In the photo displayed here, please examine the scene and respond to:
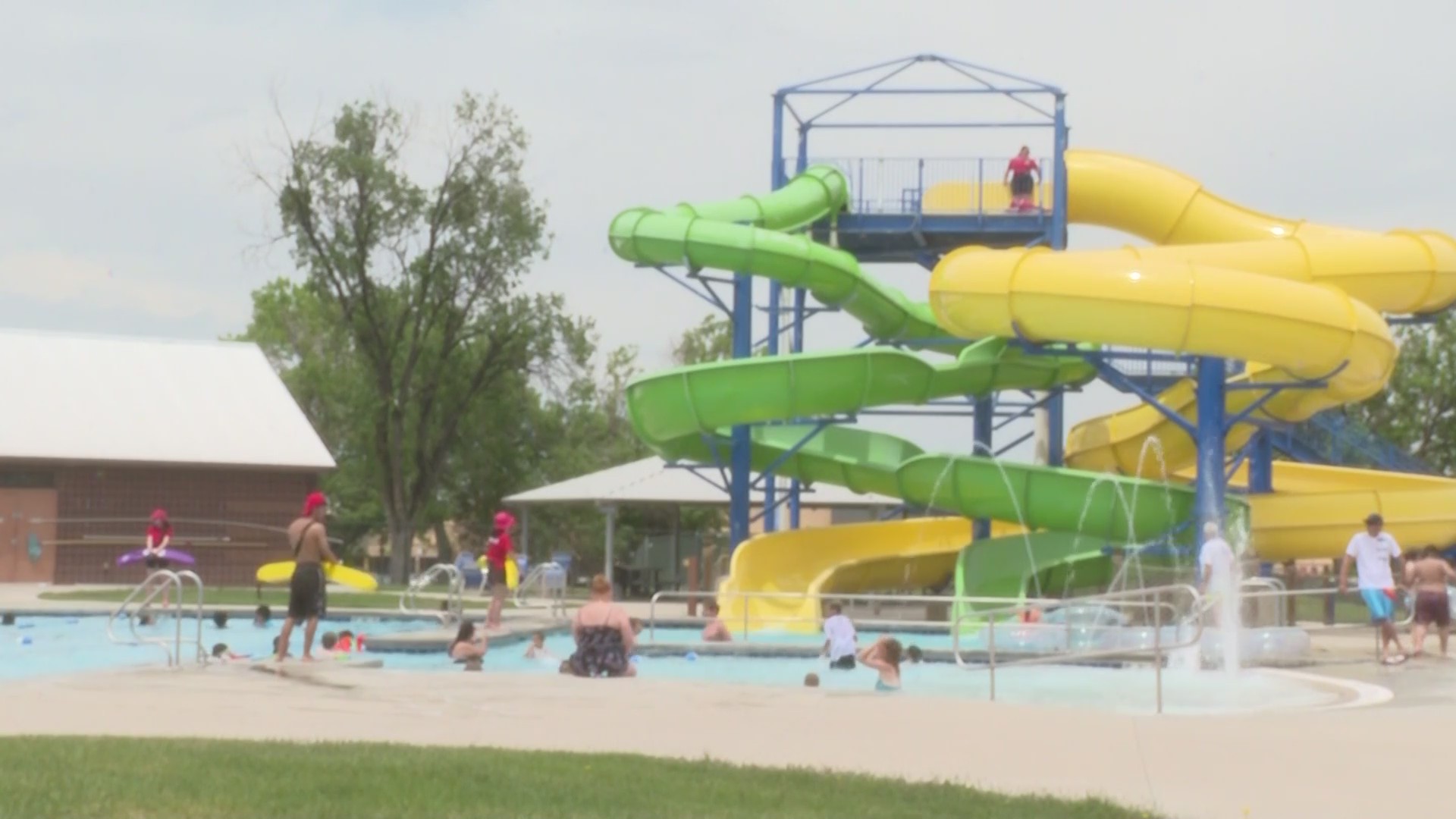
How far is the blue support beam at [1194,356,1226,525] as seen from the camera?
27.5 m

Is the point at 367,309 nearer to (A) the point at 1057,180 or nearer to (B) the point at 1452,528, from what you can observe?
(A) the point at 1057,180

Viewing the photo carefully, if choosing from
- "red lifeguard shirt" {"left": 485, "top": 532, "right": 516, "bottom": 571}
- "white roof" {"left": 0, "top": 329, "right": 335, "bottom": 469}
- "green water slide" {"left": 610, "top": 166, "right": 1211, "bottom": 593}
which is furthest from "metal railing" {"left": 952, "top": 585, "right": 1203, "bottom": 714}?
"white roof" {"left": 0, "top": 329, "right": 335, "bottom": 469}

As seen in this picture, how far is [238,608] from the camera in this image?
1107 inches

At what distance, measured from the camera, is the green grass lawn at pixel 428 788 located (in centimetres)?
817

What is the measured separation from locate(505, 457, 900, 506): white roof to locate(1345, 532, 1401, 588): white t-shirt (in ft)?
63.7

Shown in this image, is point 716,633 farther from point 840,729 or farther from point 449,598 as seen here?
point 840,729

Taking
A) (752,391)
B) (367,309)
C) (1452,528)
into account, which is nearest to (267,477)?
(367,309)

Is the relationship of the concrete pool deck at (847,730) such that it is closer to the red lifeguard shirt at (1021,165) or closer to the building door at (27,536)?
the red lifeguard shirt at (1021,165)

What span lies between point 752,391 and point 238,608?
776cm

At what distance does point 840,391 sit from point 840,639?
9.22 metres

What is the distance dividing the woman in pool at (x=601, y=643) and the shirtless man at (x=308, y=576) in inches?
88.3

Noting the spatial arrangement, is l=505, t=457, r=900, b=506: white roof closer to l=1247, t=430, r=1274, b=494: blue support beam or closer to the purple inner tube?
the purple inner tube

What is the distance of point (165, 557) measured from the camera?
32.7 m

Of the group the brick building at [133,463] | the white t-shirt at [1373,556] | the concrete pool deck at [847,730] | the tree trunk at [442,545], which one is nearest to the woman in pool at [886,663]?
the concrete pool deck at [847,730]
